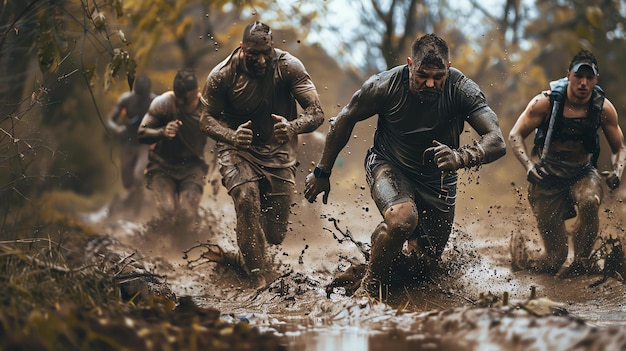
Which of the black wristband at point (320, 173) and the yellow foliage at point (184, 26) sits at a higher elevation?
the yellow foliage at point (184, 26)

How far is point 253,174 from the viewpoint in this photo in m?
10.7

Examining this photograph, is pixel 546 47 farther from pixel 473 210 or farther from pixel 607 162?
pixel 473 210

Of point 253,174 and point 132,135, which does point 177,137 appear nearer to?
point 253,174

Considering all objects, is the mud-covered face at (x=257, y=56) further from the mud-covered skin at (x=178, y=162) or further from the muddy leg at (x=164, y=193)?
the muddy leg at (x=164, y=193)

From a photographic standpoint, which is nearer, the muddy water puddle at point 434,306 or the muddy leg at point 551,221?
the muddy water puddle at point 434,306

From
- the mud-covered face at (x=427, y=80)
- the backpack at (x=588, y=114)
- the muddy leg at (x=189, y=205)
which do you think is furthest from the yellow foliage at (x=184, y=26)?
the mud-covered face at (x=427, y=80)

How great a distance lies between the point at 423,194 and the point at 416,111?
0.71 m

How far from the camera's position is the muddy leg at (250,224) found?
1050 cm

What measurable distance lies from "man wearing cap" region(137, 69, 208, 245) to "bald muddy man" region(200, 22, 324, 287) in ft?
8.45

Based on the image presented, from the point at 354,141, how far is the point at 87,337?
610 inches

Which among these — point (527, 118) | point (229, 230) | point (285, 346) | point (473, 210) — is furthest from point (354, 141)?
point (285, 346)

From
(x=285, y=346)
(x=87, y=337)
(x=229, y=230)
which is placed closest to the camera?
(x=87, y=337)

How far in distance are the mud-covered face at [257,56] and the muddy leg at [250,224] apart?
1004 millimetres

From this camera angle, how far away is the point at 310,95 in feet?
34.7
